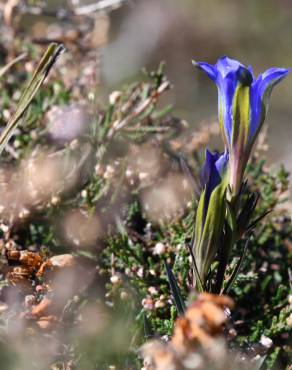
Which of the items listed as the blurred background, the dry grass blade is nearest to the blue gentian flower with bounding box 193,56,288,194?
the dry grass blade

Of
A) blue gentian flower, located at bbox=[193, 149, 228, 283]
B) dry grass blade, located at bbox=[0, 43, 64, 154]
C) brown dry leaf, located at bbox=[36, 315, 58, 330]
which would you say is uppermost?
dry grass blade, located at bbox=[0, 43, 64, 154]

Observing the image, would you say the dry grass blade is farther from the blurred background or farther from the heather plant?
the blurred background

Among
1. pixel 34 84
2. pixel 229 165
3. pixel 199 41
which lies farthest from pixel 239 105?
pixel 199 41

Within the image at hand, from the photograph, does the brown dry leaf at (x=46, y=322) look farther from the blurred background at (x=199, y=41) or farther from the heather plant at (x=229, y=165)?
the blurred background at (x=199, y=41)

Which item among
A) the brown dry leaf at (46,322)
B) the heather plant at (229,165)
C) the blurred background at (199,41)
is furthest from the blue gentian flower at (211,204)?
the blurred background at (199,41)

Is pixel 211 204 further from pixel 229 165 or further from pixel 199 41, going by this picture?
pixel 199 41
